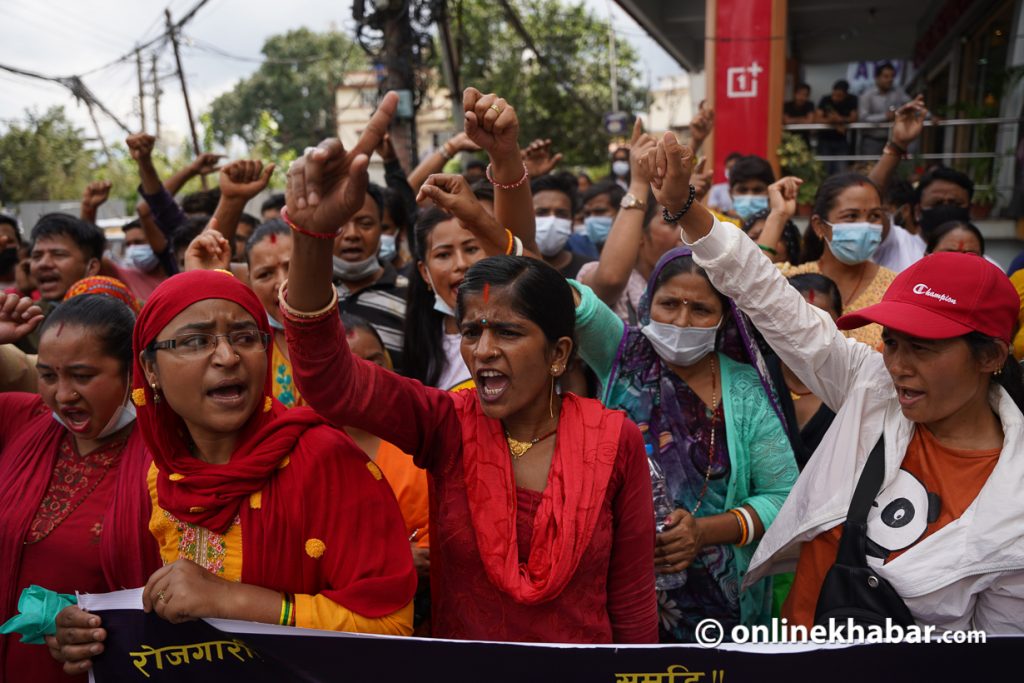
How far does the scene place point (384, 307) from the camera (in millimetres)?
3643

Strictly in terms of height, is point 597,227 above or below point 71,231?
below

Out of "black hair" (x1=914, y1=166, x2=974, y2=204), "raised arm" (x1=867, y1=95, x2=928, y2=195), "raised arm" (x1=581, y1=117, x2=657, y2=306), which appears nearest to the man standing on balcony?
"black hair" (x1=914, y1=166, x2=974, y2=204)

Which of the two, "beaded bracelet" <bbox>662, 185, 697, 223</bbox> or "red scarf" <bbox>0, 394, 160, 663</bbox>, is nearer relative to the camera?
"red scarf" <bbox>0, 394, 160, 663</bbox>

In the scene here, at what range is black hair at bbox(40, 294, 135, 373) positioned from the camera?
2.26 metres

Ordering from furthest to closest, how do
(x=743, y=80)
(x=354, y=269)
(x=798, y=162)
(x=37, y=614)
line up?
(x=743, y=80) → (x=798, y=162) → (x=354, y=269) → (x=37, y=614)

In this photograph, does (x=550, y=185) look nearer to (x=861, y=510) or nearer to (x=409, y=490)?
(x=409, y=490)

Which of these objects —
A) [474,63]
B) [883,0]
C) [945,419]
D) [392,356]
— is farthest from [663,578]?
[474,63]

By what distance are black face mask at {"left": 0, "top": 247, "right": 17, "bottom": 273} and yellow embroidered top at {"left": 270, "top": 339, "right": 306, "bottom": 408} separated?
11.4 ft

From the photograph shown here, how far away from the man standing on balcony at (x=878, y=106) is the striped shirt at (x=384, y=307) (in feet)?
33.1

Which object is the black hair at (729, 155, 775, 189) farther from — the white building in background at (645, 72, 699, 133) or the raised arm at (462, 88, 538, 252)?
the white building in background at (645, 72, 699, 133)

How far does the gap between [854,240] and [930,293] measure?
6.26 feet

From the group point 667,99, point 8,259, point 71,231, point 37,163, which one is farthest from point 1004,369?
point 667,99

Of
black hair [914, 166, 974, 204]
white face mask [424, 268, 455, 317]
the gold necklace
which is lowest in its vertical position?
the gold necklace

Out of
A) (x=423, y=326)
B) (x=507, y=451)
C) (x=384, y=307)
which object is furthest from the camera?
(x=384, y=307)
